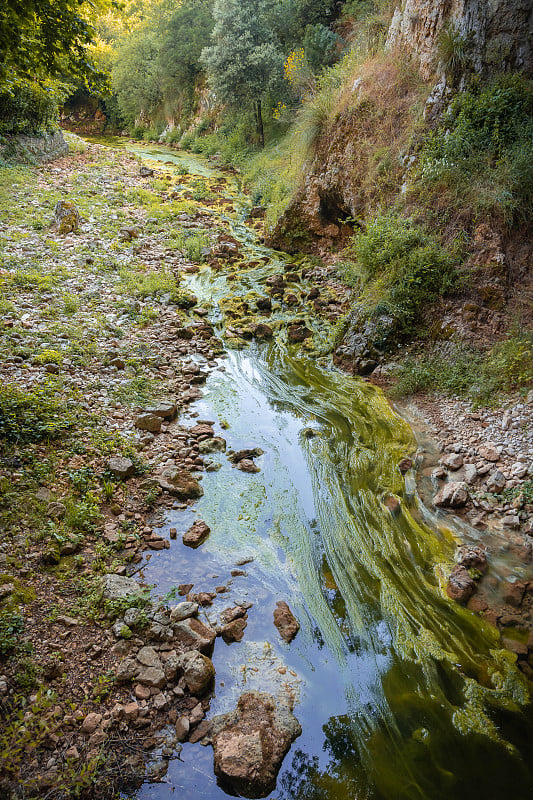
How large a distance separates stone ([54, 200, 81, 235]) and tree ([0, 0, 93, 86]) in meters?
6.65

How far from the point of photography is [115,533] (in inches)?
161

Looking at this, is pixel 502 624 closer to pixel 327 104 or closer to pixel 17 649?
pixel 17 649

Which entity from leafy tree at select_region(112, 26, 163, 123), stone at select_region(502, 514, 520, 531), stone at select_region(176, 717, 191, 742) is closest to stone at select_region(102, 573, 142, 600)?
stone at select_region(176, 717, 191, 742)

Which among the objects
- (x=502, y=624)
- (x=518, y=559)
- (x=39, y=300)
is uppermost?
(x=518, y=559)

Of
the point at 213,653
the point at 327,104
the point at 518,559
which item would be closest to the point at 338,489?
the point at 518,559

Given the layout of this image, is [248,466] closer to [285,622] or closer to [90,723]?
[285,622]

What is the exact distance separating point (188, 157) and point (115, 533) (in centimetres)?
2346

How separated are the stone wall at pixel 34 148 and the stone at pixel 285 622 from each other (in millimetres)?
16750

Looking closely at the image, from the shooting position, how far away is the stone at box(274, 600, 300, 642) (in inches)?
135

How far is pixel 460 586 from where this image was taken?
12.2ft

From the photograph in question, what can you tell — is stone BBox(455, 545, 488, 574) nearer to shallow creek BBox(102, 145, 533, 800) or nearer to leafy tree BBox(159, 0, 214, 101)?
shallow creek BBox(102, 145, 533, 800)

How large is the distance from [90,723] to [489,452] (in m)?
4.47

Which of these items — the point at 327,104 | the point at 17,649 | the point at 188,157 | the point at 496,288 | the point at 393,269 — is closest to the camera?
the point at 17,649

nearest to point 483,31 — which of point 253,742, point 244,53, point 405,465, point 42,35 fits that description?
point 42,35
